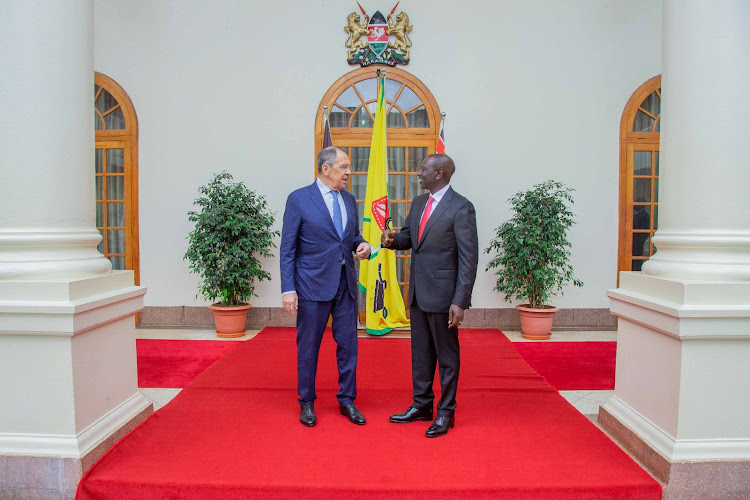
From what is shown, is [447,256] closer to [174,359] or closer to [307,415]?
[307,415]

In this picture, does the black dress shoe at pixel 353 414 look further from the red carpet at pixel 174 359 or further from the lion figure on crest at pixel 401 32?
the lion figure on crest at pixel 401 32

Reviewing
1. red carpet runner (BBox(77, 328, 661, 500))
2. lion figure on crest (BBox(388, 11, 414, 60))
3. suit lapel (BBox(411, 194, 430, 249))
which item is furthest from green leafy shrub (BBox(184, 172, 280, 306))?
suit lapel (BBox(411, 194, 430, 249))

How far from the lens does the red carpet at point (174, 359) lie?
157 inches

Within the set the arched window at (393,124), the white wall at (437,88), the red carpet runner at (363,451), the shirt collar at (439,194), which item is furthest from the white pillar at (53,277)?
the arched window at (393,124)

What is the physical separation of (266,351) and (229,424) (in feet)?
6.02

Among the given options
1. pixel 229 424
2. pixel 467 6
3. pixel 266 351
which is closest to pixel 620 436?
pixel 229 424

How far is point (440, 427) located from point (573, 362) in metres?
2.32

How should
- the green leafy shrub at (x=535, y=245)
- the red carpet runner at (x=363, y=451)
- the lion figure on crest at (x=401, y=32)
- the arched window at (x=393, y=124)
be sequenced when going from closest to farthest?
the red carpet runner at (x=363, y=451), the green leafy shrub at (x=535, y=245), the lion figure on crest at (x=401, y=32), the arched window at (x=393, y=124)

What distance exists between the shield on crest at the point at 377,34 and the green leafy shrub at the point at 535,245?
233cm

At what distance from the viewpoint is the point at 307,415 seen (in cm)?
286

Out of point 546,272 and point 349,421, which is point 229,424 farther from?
point 546,272

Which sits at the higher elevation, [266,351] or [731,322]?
[731,322]

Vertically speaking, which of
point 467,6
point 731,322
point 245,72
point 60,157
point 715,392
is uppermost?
point 467,6

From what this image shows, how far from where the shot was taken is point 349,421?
9.58 feet
